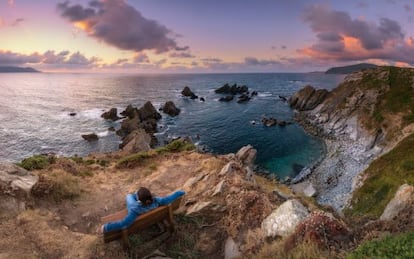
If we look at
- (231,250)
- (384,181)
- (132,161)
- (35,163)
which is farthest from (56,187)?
(384,181)

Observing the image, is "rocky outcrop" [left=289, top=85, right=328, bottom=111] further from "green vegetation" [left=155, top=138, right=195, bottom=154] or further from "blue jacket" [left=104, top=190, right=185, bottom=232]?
"blue jacket" [left=104, top=190, right=185, bottom=232]

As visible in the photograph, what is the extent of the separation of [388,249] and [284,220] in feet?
10.2

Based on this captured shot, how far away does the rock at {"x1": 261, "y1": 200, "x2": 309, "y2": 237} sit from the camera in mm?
7973

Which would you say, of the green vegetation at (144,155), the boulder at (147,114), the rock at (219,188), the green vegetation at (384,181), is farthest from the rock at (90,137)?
the rock at (219,188)

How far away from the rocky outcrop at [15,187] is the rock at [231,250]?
8243 mm

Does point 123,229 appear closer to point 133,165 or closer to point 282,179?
point 133,165

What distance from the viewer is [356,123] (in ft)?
177

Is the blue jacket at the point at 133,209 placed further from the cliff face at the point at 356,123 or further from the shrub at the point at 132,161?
the cliff face at the point at 356,123

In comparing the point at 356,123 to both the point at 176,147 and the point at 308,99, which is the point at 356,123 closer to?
the point at 308,99

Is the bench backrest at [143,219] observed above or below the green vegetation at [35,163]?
above

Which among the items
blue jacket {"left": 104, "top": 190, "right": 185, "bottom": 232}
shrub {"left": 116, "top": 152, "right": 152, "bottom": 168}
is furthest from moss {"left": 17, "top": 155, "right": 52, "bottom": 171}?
blue jacket {"left": 104, "top": 190, "right": 185, "bottom": 232}

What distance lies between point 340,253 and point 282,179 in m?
34.7

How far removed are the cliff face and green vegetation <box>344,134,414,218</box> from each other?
9.17ft

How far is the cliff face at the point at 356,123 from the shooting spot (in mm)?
37706
